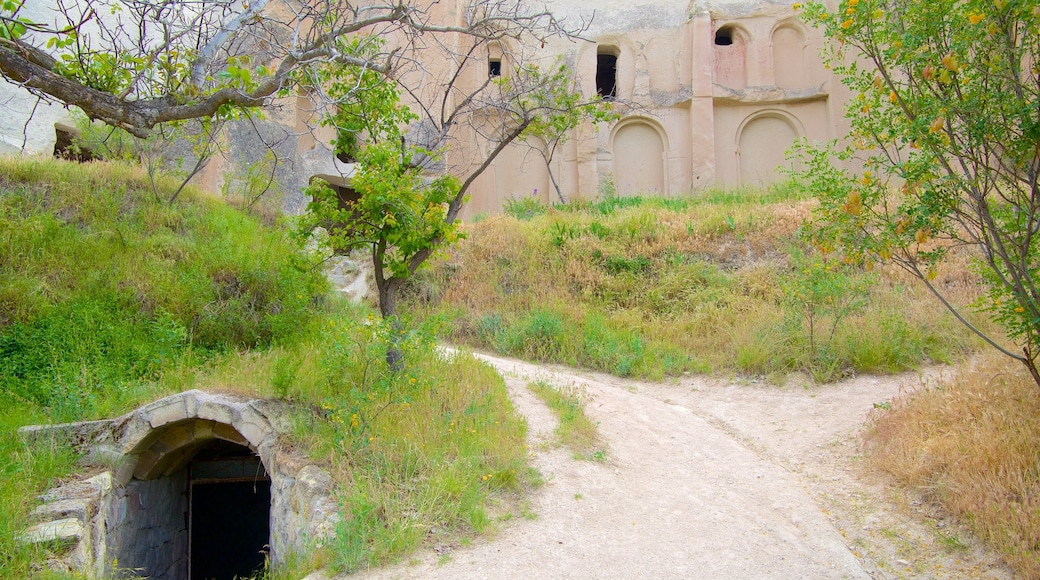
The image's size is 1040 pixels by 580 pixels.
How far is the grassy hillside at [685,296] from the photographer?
30.3ft

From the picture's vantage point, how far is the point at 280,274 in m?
9.62

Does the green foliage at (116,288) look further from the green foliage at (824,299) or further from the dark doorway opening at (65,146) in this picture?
the green foliage at (824,299)

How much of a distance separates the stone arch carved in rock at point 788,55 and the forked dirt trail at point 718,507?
47.2 ft

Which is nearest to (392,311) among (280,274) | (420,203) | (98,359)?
(420,203)

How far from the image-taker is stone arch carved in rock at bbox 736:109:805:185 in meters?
20.5

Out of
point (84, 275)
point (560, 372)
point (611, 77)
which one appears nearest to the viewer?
point (84, 275)

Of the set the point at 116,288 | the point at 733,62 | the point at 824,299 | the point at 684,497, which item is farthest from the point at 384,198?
the point at 733,62

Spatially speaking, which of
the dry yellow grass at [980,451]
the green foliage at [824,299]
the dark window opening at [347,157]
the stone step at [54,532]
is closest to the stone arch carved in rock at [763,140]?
the green foliage at [824,299]

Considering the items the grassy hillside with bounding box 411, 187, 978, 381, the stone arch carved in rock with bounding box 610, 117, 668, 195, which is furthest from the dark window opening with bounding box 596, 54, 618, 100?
the grassy hillside with bounding box 411, 187, 978, 381

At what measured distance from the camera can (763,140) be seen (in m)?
20.8

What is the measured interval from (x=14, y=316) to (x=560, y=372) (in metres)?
6.62

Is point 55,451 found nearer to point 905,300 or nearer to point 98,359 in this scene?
point 98,359

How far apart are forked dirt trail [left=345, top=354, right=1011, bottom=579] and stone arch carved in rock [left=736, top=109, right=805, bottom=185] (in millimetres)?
13094

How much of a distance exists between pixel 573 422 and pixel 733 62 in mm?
16682
